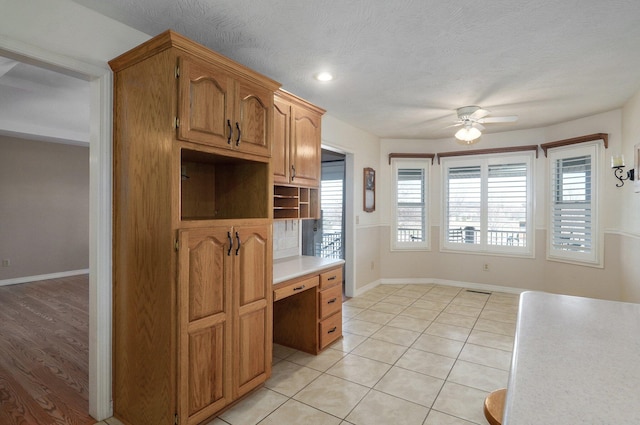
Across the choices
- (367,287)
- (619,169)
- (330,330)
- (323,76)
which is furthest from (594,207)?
(323,76)

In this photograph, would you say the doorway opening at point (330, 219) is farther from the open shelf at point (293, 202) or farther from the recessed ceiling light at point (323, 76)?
the recessed ceiling light at point (323, 76)

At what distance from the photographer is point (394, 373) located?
→ 273cm

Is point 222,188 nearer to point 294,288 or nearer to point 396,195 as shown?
point 294,288

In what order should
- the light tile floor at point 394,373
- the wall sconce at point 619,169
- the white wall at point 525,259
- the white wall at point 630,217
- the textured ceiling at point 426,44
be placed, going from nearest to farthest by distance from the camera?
the textured ceiling at point 426,44
the light tile floor at point 394,373
the white wall at point 630,217
the wall sconce at point 619,169
the white wall at point 525,259

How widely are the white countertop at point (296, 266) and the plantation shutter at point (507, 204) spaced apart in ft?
10.4

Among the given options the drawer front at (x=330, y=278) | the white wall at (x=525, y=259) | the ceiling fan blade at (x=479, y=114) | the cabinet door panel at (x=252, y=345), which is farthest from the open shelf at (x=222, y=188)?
the white wall at (x=525, y=259)

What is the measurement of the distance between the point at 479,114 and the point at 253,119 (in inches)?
117

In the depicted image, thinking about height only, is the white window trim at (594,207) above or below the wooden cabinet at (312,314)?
above

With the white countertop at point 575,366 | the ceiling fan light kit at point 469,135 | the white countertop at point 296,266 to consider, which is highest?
the ceiling fan light kit at point 469,135

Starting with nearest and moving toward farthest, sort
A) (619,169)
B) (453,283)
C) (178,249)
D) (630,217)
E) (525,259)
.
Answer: (178,249), (630,217), (619,169), (525,259), (453,283)

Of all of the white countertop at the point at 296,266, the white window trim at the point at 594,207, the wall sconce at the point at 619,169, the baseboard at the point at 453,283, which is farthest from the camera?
the baseboard at the point at 453,283

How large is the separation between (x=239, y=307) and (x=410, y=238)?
414 cm

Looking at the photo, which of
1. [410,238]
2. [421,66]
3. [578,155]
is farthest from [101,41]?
[578,155]

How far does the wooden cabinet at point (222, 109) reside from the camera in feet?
6.15
